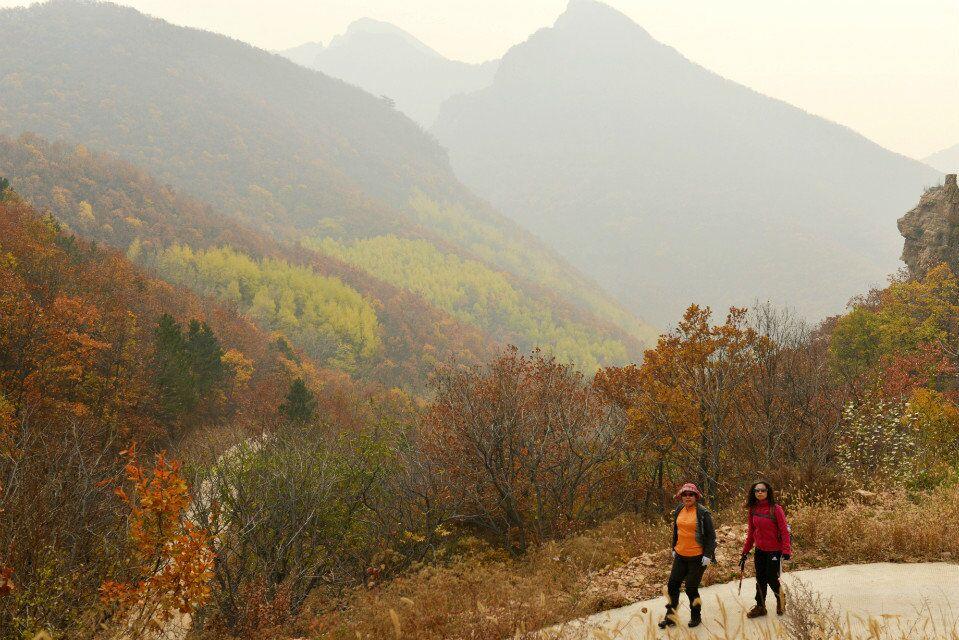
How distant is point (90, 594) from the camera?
30.1ft

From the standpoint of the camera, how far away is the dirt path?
709 centimetres

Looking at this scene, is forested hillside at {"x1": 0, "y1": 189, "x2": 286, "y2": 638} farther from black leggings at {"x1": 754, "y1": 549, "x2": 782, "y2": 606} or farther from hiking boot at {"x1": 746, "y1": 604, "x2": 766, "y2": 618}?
black leggings at {"x1": 754, "y1": 549, "x2": 782, "y2": 606}

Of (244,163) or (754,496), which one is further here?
(244,163)

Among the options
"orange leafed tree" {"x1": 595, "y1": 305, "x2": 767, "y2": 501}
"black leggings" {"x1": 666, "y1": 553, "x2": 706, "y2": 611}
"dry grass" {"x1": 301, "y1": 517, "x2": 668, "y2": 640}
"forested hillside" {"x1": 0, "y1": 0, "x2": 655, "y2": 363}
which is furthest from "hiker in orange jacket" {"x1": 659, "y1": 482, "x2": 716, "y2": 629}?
"forested hillside" {"x1": 0, "y1": 0, "x2": 655, "y2": 363}

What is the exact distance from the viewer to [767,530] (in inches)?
298

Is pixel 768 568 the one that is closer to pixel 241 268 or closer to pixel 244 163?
pixel 241 268

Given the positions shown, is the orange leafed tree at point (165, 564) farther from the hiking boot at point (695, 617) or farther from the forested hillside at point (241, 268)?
the forested hillside at point (241, 268)

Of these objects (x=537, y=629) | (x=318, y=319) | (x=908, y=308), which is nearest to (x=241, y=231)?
(x=318, y=319)

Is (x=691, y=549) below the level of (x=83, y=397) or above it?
above

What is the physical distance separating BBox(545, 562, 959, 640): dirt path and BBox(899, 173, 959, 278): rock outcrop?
3898 cm

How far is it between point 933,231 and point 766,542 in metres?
43.7

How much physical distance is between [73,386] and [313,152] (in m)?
180

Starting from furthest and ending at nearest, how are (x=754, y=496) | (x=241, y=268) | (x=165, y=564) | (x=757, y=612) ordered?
(x=241, y=268) < (x=165, y=564) < (x=754, y=496) < (x=757, y=612)

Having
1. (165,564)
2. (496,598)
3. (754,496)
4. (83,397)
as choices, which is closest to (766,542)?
(754,496)
